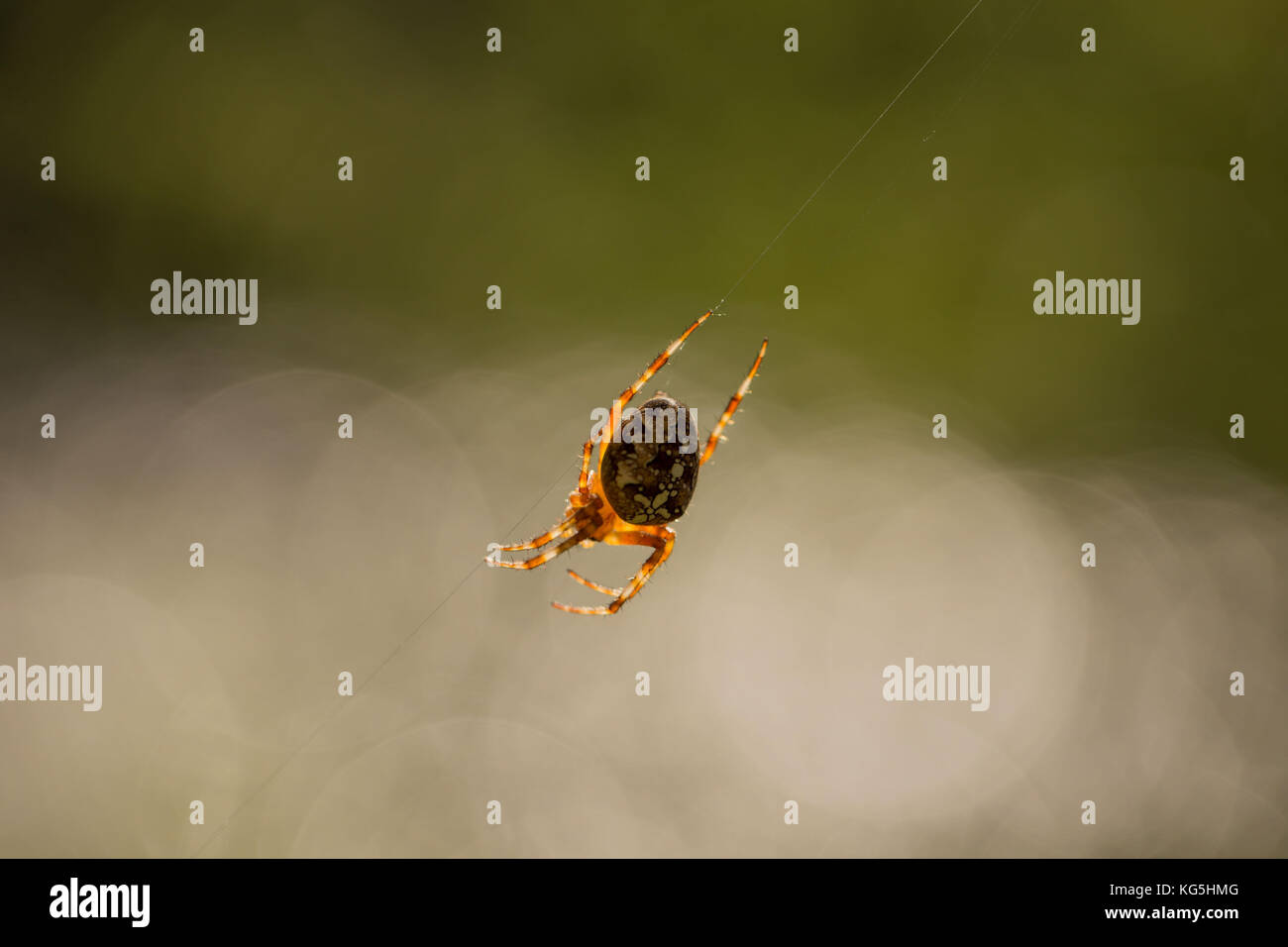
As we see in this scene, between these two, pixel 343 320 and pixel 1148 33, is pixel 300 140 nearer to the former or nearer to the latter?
pixel 343 320

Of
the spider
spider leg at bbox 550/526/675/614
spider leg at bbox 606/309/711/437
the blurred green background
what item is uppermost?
the blurred green background

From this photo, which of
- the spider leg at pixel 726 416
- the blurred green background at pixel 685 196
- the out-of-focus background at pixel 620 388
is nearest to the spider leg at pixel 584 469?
the spider leg at pixel 726 416

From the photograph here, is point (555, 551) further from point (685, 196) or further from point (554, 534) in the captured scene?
point (685, 196)

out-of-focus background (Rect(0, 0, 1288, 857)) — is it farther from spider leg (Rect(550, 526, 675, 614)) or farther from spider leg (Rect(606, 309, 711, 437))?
spider leg (Rect(606, 309, 711, 437))

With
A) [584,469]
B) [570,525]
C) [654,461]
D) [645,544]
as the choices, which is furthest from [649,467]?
[645,544]

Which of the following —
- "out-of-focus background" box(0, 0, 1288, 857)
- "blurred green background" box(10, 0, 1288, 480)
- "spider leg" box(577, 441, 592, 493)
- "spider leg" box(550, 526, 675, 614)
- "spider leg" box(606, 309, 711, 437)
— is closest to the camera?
"spider leg" box(606, 309, 711, 437)

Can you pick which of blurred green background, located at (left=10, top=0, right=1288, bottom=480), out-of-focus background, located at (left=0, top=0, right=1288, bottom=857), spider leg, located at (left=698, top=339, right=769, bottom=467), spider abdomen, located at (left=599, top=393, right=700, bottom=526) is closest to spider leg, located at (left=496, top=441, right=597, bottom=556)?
spider abdomen, located at (left=599, top=393, right=700, bottom=526)
